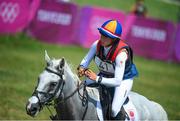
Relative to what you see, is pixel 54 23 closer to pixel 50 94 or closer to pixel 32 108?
pixel 50 94

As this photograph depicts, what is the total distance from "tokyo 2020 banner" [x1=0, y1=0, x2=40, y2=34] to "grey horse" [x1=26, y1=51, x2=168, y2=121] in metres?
15.3

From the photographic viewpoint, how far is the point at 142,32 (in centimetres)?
3020

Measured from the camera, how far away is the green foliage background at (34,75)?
15.7 meters

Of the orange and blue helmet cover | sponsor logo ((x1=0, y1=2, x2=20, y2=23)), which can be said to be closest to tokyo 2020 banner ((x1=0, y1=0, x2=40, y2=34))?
sponsor logo ((x1=0, y1=2, x2=20, y2=23))

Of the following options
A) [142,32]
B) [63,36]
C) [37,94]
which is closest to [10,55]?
[63,36]

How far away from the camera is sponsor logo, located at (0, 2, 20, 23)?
24047mm

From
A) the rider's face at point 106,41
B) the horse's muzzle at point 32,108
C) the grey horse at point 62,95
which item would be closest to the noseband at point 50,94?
the grey horse at point 62,95

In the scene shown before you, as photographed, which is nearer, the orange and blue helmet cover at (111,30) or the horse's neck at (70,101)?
the horse's neck at (70,101)

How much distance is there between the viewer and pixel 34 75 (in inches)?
783

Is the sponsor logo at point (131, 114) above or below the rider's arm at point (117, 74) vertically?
below

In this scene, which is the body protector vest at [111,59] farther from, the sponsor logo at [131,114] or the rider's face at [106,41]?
the sponsor logo at [131,114]

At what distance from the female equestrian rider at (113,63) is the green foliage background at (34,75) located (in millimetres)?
2402

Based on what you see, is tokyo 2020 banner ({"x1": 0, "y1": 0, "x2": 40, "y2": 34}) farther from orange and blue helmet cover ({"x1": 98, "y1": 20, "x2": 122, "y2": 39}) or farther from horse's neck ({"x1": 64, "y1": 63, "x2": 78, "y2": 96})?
horse's neck ({"x1": 64, "y1": 63, "x2": 78, "y2": 96})

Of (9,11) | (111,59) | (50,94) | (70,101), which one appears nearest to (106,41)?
(111,59)
